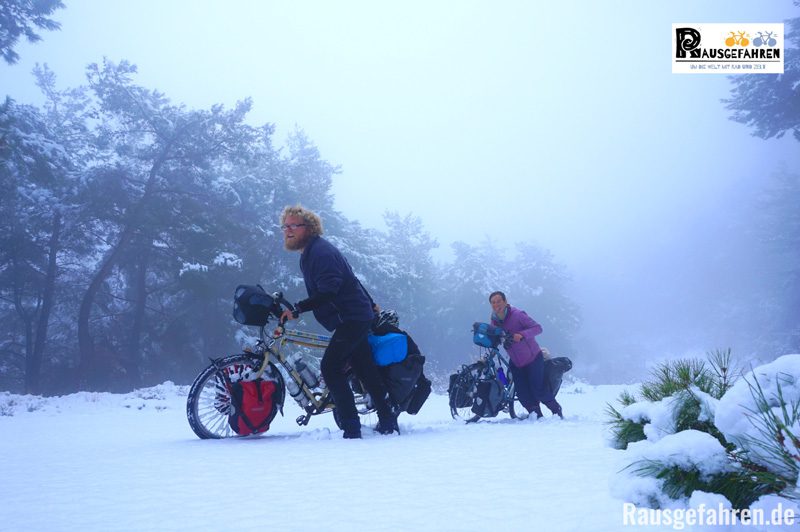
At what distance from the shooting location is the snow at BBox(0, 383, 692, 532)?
2.25 metres

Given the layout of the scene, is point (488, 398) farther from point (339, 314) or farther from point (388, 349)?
point (339, 314)

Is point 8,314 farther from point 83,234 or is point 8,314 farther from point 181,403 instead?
point 181,403

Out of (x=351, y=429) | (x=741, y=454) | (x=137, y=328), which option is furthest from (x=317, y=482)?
(x=137, y=328)

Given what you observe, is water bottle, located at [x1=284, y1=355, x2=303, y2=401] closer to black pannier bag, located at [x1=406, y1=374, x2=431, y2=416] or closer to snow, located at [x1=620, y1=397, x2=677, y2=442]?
black pannier bag, located at [x1=406, y1=374, x2=431, y2=416]

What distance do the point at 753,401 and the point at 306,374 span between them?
14.7ft

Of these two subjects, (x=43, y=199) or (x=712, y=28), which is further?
(x=43, y=199)

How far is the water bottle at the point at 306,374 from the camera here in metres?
5.46

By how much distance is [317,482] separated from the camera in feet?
9.95

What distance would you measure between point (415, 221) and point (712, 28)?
3334 cm

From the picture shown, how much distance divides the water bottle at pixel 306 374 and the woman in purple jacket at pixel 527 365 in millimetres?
2938

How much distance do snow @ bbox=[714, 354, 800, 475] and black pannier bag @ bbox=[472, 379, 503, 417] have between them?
18.9 feet

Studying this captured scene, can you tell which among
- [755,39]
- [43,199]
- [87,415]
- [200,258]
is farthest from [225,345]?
[755,39]

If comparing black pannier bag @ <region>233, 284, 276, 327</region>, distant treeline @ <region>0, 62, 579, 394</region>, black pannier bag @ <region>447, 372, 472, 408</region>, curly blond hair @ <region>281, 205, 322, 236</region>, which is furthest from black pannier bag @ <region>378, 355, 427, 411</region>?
distant treeline @ <region>0, 62, 579, 394</region>

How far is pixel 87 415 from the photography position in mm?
8578
